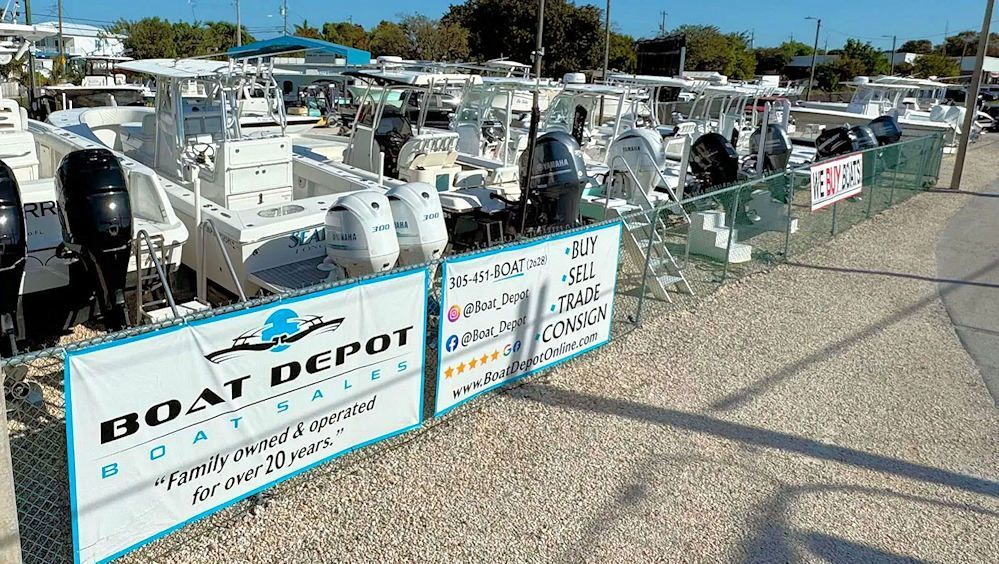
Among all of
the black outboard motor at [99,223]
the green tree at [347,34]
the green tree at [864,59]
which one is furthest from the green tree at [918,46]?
the black outboard motor at [99,223]

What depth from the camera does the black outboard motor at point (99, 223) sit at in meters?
5.36

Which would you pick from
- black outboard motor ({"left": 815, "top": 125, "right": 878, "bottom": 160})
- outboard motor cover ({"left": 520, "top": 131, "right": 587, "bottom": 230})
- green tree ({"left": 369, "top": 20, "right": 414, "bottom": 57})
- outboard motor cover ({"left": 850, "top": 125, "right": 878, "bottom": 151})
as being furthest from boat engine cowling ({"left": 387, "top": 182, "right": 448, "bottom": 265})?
green tree ({"left": 369, "top": 20, "right": 414, "bottom": 57})

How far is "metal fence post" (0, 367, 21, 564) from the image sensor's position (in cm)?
286

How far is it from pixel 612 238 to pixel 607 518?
261 cm

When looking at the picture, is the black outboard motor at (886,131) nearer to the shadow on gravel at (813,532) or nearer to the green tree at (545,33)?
the shadow on gravel at (813,532)

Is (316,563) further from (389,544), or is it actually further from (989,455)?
(989,455)

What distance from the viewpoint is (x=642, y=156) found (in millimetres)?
9945

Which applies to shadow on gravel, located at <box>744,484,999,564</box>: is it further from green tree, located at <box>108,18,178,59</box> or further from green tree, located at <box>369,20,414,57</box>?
green tree, located at <box>108,18,178,59</box>

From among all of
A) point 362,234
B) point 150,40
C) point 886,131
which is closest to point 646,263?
point 362,234

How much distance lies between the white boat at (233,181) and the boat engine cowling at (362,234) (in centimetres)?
14

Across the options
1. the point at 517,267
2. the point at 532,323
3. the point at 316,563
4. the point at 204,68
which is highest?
the point at 204,68

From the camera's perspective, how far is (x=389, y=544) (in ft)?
13.0

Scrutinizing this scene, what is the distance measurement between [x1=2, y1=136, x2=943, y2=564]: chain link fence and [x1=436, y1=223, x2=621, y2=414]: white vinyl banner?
195 millimetres

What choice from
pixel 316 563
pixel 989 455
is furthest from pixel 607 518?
pixel 989 455
